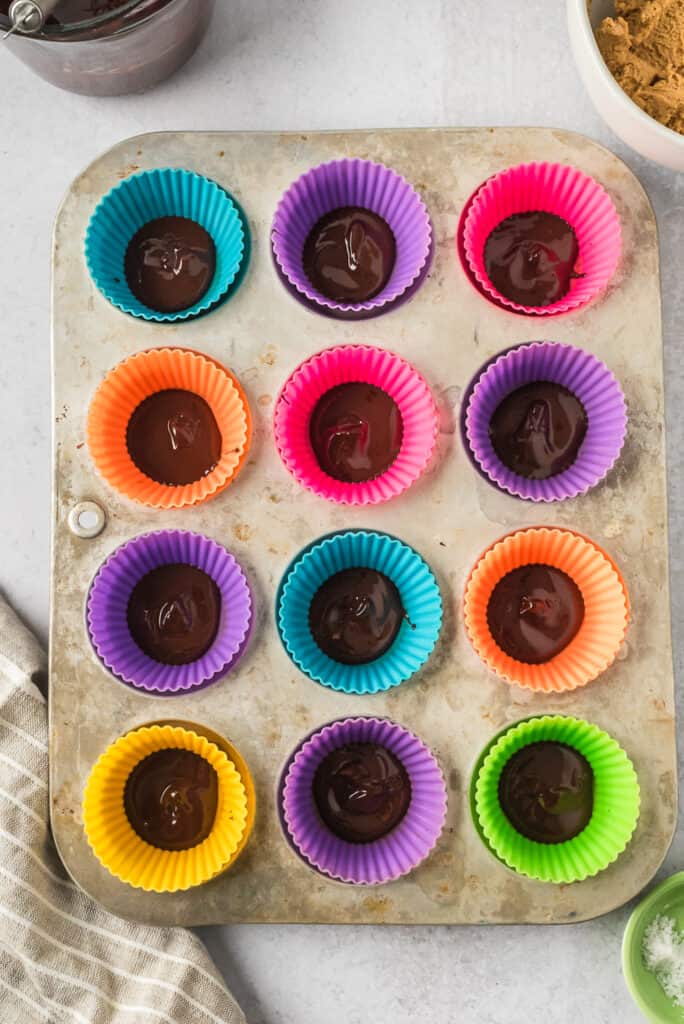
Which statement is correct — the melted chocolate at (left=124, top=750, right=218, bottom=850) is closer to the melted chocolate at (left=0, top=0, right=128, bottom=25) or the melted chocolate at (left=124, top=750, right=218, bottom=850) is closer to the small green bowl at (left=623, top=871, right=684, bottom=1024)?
the small green bowl at (left=623, top=871, right=684, bottom=1024)

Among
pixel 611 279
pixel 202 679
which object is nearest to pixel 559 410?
pixel 611 279

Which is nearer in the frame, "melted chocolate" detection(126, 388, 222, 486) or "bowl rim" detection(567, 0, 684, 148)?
"bowl rim" detection(567, 0, 684, 148)

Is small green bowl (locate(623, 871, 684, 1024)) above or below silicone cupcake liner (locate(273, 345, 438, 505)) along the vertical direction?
below

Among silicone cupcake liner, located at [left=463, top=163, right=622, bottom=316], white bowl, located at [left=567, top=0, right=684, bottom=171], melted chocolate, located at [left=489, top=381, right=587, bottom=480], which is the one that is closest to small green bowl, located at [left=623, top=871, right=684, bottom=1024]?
melted chocolate, located at [left=489, top=381, right=587, bottom=480]

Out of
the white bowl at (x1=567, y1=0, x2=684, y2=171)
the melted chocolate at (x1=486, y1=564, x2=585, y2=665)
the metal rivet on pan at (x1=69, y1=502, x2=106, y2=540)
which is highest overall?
the white bowl at (x1=567, y1=0, x2=684, y2=171)

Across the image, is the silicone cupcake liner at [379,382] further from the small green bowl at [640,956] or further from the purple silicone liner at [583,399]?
the small green bowl at [640,956]

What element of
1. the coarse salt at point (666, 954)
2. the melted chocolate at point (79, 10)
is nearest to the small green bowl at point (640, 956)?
the coarse salt at point (666, 954)
